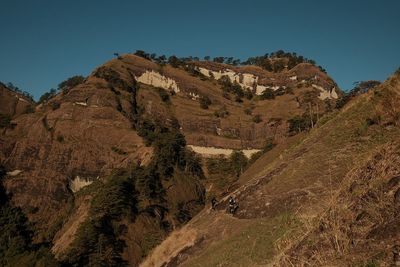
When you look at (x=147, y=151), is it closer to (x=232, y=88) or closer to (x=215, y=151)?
(x=215, y=151)

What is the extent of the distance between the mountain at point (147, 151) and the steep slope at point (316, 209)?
16 centimetres

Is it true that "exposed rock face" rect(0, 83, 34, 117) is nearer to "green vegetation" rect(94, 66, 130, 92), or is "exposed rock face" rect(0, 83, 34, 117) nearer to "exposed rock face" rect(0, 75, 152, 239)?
"green vegetation" rect(94, 66, 130, 92)

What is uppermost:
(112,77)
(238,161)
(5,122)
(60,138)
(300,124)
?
(112,77)

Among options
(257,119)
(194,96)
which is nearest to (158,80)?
(194,96)

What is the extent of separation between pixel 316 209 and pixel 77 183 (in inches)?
2372

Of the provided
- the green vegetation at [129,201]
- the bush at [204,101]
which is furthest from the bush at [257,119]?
the green vegetation at [129,201]

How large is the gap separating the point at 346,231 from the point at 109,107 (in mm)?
74467

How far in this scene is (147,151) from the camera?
6462 cm

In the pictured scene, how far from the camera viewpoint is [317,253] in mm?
5664

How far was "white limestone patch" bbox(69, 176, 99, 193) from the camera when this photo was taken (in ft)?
214

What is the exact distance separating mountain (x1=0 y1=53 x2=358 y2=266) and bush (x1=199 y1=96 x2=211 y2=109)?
24cm

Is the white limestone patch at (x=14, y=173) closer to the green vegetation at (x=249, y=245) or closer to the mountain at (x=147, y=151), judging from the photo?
the mountain at (x=147, y=151)

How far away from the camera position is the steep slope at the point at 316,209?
579 cm

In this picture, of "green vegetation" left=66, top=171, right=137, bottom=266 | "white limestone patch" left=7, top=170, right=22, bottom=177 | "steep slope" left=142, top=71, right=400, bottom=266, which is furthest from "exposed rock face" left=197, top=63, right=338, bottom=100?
"steep slope" left=142, top=71, right=400, bottom=266
